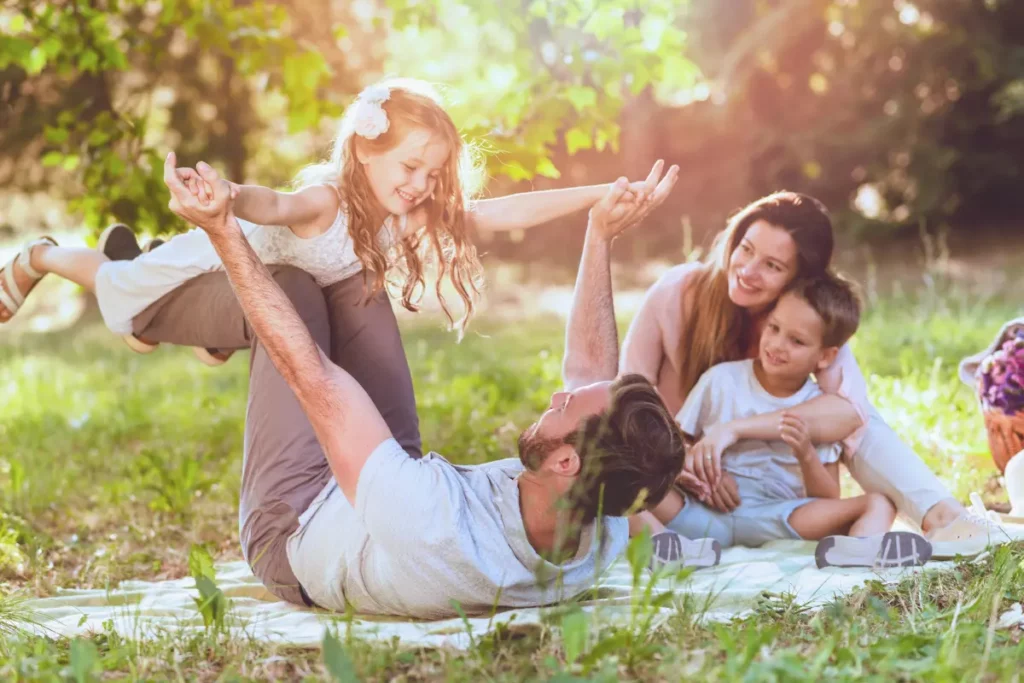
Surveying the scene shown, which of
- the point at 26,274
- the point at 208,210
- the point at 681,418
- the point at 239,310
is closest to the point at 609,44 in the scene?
the point at 681,418

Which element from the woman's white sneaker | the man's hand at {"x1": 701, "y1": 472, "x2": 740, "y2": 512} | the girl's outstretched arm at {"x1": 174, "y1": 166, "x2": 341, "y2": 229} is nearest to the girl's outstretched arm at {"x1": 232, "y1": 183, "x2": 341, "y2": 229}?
the girl's outstretched arm at {"x1": 174, "y1": 166, "x2": 341, "y2": 229}

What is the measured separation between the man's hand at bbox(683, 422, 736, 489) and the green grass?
2.78ft

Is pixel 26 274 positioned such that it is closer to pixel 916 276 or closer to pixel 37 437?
pixel 37 437

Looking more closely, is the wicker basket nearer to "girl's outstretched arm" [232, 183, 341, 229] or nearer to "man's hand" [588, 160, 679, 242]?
"man's hand" [588, 160, 679, 242]

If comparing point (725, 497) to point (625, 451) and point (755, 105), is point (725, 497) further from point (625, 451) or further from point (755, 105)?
point (755, 105)

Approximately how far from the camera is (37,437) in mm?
5305

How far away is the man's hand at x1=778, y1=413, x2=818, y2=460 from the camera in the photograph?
3643 millimetres

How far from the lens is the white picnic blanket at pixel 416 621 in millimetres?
2555

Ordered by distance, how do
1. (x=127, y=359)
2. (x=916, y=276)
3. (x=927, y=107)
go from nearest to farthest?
(x=127, y=359), (x=916, y=276), (x=927, y=107)

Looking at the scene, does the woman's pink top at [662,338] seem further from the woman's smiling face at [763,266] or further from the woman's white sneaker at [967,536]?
the woman's white sneaker at [967,536]

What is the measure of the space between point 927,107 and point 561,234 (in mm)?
4400

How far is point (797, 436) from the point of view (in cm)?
365

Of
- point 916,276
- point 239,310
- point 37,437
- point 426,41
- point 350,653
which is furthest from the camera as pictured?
point 426,41

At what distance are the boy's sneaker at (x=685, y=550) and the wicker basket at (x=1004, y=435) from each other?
1.16 meters
